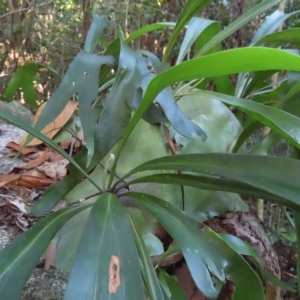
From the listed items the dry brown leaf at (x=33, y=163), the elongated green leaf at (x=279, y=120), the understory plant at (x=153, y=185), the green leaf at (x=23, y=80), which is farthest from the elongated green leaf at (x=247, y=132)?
the green leaf at (x=23, y=80)

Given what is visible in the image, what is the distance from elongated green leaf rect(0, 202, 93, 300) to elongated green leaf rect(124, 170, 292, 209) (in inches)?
6.3

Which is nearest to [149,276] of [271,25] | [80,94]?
[80,94]

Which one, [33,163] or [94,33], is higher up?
[94,33]

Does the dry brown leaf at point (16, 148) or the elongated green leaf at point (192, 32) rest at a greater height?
the elongated green leaf at point (192, 32)

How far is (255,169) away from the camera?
1.50 feet

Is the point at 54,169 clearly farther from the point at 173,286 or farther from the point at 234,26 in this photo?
the point at 234,26

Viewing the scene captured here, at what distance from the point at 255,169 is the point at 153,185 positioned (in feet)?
0.88

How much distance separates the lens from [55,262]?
574 mm

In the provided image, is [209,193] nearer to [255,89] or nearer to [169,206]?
[169,206]

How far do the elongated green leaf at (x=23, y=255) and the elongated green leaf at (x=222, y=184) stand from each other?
160 millimetres

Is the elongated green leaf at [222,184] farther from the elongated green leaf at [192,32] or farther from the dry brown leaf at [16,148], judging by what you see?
the dry brown leaf at [16,148]

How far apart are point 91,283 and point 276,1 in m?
0.68

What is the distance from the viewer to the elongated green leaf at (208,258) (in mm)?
427

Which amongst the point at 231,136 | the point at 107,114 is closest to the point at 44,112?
the point at 107,114
